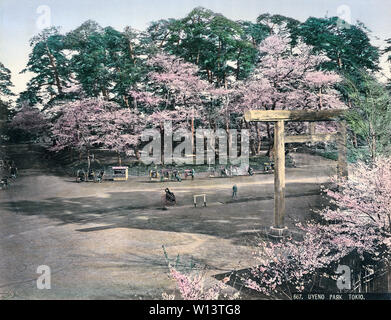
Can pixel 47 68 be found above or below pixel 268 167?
above

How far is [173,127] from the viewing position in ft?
84.0

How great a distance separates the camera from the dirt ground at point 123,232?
7383 mm

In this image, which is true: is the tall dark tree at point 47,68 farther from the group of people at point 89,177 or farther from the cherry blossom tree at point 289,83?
the cherry blossom tree at point 289,83

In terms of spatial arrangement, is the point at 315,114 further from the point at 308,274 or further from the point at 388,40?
the point at 388,40

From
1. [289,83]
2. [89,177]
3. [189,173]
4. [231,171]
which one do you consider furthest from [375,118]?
[89,177]

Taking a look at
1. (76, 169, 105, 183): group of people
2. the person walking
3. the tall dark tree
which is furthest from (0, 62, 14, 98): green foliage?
the person walking

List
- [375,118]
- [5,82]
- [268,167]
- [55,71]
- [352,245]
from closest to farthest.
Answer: [352,245] → [375,118] → [5,82] → [268,167] → [55,71]

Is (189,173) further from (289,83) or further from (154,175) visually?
(289,83)

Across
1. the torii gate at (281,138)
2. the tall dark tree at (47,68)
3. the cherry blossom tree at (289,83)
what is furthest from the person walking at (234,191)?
the tall dark tree at (47,68)

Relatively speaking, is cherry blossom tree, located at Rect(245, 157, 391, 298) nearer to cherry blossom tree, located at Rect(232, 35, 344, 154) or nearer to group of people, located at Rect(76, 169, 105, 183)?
group of people, located at Rect(76, 169, 105, 183)

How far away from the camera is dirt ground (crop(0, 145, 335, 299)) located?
24.2 feet

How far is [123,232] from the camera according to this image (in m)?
11.0
